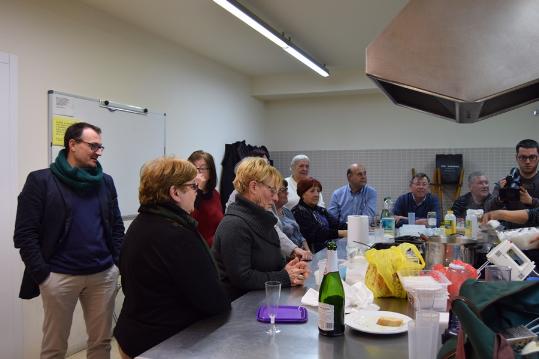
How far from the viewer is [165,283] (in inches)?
62.7

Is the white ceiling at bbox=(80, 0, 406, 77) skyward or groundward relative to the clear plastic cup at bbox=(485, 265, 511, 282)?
skyward

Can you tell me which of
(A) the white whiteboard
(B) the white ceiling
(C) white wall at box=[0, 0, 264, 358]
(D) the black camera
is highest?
(B) the white ceiling

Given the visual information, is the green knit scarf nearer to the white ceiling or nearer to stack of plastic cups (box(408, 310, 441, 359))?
the white ceiling

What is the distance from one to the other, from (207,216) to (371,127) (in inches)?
145

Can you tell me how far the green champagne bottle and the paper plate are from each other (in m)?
0.07

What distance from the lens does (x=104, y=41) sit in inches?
143

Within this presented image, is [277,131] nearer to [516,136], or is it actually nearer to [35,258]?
[516,136]

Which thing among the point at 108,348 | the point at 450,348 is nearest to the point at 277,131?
the point at 108,348

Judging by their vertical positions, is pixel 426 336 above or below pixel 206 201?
below

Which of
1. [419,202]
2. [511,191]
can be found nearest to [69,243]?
[511,191]

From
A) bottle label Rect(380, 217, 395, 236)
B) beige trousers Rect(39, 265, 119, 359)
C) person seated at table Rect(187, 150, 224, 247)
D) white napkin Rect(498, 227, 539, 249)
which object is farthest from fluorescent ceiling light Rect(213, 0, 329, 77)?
white napkin Rect(498, 227, 539, 249)

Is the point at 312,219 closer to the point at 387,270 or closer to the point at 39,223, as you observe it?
the point at 387,270

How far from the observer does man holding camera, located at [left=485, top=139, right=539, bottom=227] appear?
3162 millimetres

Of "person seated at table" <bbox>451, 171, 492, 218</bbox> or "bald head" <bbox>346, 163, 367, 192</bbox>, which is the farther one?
"bald head" <bbox>346, 163, 367, 192</bbox>
